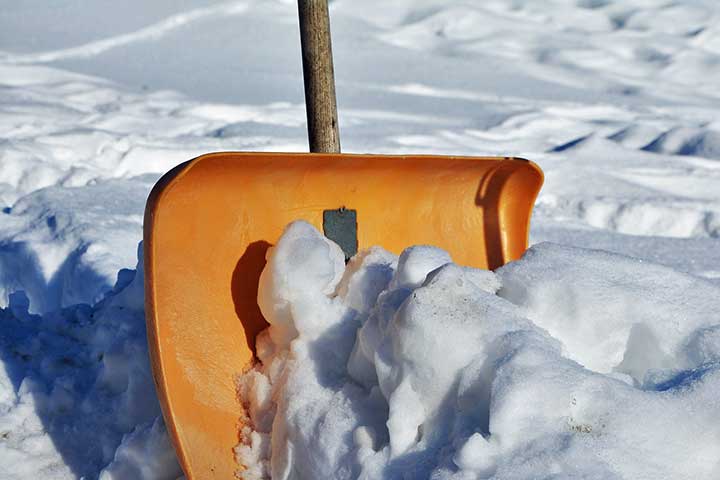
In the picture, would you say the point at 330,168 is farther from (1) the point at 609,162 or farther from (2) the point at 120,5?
(2) the point at 120,5

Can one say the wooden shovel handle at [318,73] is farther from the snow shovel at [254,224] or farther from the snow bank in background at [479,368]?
the snow bank in background at [479,368]

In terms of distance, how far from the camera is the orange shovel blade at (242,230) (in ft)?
5.91

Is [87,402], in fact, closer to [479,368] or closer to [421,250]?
[421,250]

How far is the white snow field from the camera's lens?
144cm

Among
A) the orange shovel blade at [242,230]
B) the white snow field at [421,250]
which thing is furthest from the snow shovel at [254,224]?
the white snow field at [421,250]

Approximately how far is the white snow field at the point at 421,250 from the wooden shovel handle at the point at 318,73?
55 cm

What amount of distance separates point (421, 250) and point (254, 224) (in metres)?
0.41

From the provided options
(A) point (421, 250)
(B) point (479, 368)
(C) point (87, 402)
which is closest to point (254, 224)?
(A) point (421, 250)

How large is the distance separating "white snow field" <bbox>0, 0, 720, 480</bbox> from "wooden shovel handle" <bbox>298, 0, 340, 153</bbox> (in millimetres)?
550

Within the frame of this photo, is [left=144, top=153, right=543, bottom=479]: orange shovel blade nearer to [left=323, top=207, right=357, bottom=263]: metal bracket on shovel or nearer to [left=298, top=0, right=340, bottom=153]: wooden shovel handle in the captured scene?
[left=323, top=207, right=357, bottom=263]: metal bracket on shovel

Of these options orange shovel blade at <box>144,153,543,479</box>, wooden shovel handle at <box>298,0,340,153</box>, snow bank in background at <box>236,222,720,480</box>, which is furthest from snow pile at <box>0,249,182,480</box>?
wooden shovel handle at <box>298,0,340,153</box>

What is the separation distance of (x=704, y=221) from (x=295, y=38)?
5.28 m

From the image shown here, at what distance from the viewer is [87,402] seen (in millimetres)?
2059

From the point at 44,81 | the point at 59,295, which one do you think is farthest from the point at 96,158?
the point at 44,81
